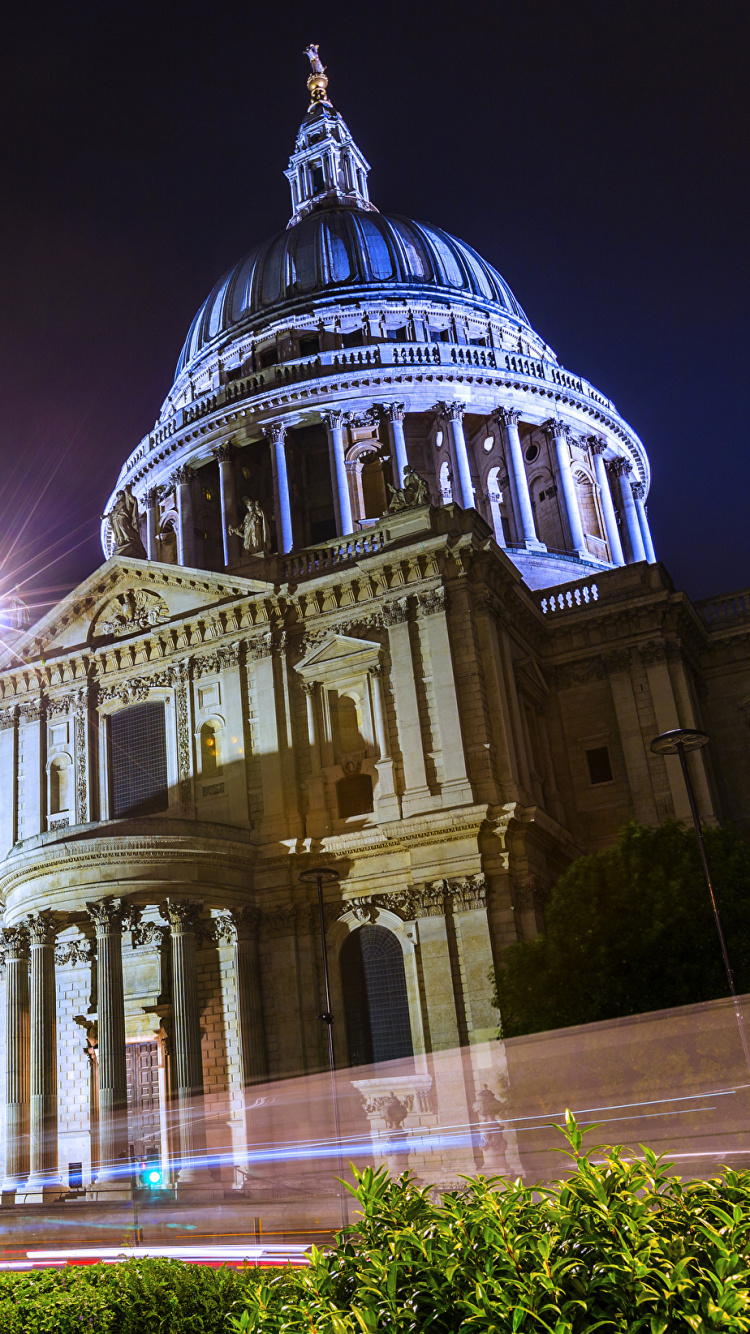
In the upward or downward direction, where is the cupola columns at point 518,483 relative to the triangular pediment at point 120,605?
upward

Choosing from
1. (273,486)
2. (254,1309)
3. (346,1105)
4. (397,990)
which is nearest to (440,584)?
(397,990)

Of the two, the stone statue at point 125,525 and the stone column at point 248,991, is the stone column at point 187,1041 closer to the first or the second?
the stone column at point 248,991

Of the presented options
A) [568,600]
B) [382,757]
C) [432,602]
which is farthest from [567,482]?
[382,757]

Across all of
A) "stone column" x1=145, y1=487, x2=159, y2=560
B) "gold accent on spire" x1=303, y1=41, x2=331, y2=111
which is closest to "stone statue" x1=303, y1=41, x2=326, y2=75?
"gold accent on spire" x1=303, y1=41, x2=331, y2=111

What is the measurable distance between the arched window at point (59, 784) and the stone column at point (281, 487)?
64.5 feet

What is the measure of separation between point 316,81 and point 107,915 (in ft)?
248

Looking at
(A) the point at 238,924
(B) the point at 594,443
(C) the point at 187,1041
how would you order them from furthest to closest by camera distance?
(B) the point at 594,443 → (A) the point at 238,924 → (C) the point at 187,1041

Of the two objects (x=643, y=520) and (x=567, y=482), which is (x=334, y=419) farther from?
(x=643, y=520)

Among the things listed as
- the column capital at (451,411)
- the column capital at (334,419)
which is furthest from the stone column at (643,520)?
the column capital at (334,419)

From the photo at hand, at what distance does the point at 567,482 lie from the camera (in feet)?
193

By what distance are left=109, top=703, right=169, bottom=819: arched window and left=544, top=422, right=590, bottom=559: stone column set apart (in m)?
26.7

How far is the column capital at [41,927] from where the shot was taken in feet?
Answer: 103

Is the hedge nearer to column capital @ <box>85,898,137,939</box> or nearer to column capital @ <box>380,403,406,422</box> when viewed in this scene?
column capital @ <box>85,898,137,939</box>

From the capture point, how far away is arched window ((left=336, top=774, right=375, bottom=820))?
34594 millimetres
